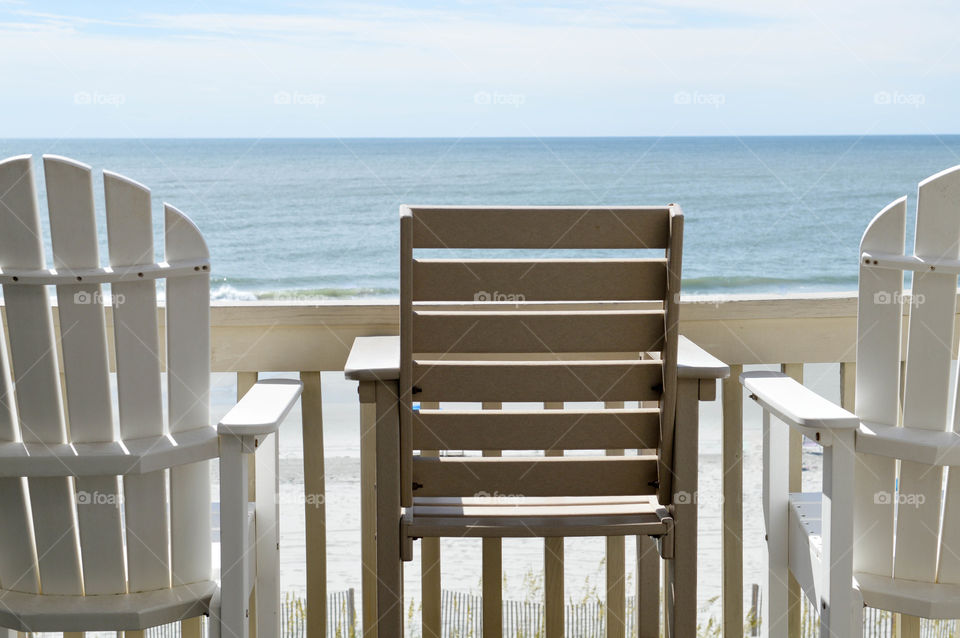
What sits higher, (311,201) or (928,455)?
(311,201)

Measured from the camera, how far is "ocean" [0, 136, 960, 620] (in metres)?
6.69

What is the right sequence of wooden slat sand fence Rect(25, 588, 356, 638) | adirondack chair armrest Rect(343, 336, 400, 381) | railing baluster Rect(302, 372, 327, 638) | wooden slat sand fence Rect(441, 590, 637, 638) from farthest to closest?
wooden slat sand fence Rect(441, 590, 637, 638)
wooden slat sand fence Rect(25, 588, 356, 638)
railing baluster Rect(302, 372, 327, 638)
adirondack chair armrest Rect(343, 336, 400, 381)

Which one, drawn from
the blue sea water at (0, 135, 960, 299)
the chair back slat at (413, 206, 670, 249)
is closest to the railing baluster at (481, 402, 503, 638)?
the chair back slat at (413, 206, 670, 249)

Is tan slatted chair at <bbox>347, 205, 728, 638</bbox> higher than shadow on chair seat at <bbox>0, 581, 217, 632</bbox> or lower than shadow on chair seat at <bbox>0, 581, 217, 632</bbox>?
higher

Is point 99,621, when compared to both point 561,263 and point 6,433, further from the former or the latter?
point 561,263

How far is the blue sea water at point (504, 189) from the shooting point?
16.0 m

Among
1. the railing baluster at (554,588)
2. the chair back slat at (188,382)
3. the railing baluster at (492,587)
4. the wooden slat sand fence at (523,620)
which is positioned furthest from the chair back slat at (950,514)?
the wooden slat sand fence at (523,620)

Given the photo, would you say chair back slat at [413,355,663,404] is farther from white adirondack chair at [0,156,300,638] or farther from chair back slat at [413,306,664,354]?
white adirondack chair at [0,156,300,638]

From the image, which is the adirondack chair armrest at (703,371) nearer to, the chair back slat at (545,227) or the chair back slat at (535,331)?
the chair back slat at (535,331)

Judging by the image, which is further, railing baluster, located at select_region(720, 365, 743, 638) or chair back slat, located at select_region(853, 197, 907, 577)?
railing baluster, located at select_region(720, 365, 743, 638)

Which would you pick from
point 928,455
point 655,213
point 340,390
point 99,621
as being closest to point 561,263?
point 655,213

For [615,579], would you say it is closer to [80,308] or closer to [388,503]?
[388,503]

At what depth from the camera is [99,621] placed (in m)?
1.60

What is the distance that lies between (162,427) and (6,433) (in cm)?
27
